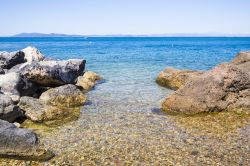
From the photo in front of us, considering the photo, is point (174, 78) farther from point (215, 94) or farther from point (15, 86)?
point (15, 86)

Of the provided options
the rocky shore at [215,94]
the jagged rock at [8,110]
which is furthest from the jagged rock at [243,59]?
the jagged rock at [8,110]

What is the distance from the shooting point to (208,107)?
1838 cm

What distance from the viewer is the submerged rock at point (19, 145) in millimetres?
12289

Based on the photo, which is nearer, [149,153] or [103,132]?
[149,153]

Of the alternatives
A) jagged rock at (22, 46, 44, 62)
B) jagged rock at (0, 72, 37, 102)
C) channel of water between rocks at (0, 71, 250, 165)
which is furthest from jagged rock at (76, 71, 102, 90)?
channel of water between rocks at (0, 71, 250, 165)

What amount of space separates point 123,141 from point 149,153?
164 centimetres

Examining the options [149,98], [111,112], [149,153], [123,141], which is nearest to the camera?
[149,153]

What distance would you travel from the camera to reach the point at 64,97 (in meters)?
20.6

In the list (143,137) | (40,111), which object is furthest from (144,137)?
(40,111)

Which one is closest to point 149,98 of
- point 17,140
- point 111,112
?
point 111,112

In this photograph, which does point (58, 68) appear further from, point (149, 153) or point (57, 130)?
point (149, 153)

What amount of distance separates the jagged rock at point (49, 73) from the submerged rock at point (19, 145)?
30.5ft

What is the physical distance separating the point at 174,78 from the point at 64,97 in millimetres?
10823

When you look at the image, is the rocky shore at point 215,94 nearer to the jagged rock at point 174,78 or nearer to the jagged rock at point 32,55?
the jagged rock at point 174,78
